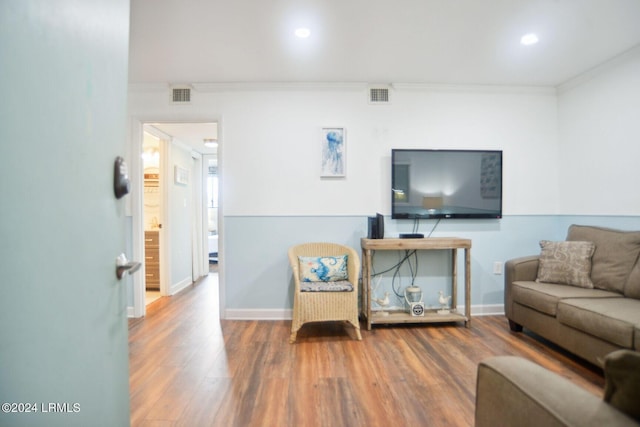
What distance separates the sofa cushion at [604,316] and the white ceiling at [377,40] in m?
2.02

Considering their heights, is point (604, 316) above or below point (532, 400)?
below

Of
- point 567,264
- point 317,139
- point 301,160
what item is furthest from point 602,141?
point 301,160

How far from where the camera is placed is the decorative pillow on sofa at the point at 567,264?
7.94 feet

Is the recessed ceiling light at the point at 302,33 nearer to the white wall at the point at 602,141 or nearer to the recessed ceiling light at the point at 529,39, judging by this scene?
the recessed ceiling light at the point at 529,39

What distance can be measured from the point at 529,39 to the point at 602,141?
131 cm

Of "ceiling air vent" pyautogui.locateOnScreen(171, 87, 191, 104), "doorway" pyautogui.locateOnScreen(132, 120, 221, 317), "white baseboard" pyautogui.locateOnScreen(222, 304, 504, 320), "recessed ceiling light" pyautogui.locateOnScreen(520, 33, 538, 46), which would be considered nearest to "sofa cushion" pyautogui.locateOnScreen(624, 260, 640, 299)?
"recessed ceiling light" pyautogui.locateOnScreen(520, 33, 538, 46)

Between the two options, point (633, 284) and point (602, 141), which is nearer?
point (633, 284)

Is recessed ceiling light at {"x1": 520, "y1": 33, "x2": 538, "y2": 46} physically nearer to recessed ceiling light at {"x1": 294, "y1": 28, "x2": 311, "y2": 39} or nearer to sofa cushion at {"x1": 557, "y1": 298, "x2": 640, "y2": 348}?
recessed ceiling light at {"x1": 294, "y1": 28, "x2": 311, "y2": 39}

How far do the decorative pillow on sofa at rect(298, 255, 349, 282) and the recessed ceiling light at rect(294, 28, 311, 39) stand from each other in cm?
189

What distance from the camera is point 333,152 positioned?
303 centimetres

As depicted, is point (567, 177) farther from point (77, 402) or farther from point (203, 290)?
point (203, 290)

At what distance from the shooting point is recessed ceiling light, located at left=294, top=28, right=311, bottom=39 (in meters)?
2.17

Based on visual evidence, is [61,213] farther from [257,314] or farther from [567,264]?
[567,264]

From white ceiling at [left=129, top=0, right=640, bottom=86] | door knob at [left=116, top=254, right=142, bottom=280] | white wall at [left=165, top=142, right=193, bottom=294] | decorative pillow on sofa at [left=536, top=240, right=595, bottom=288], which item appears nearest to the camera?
door knob at [left=116, top=254, right=142, bottom=280]
